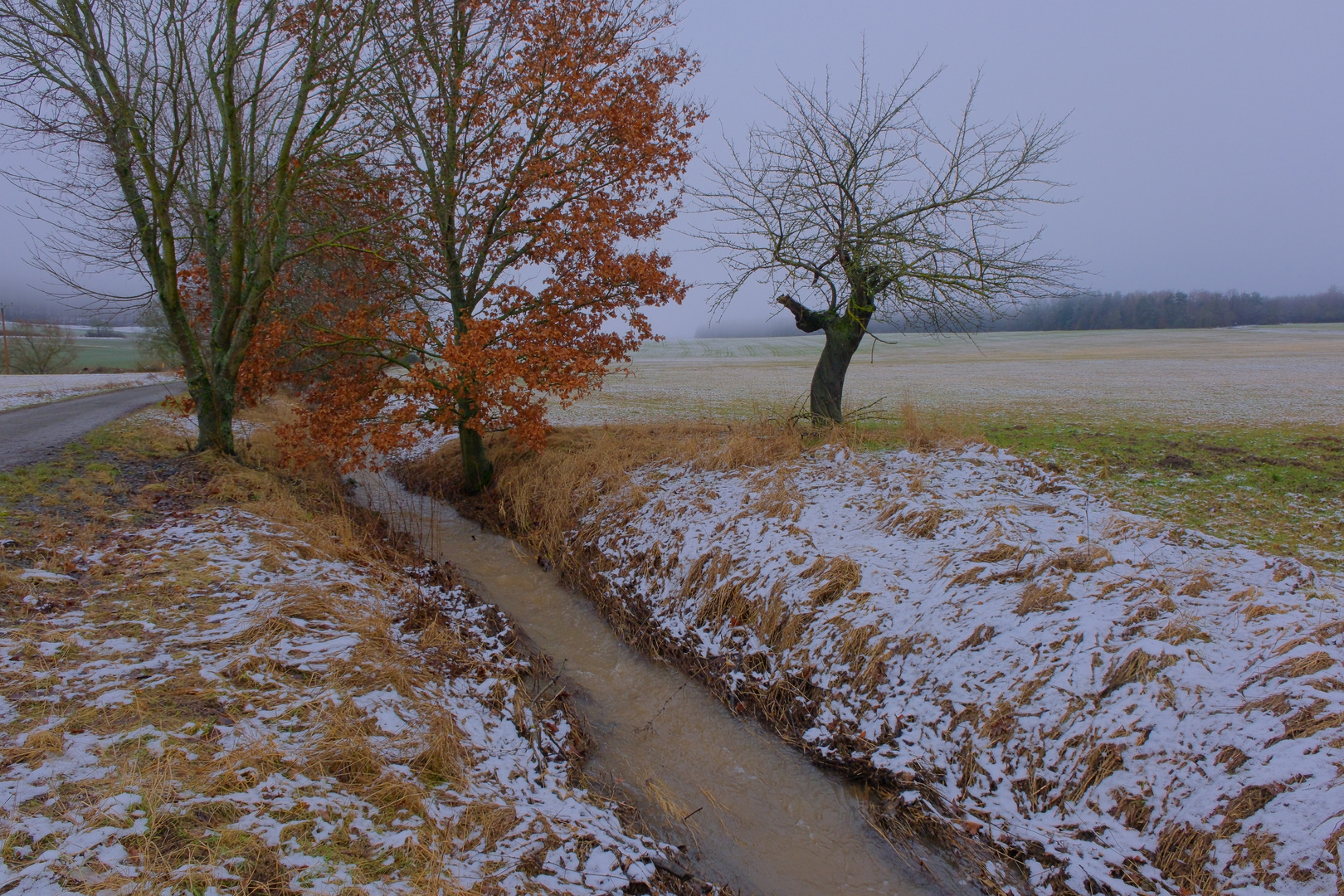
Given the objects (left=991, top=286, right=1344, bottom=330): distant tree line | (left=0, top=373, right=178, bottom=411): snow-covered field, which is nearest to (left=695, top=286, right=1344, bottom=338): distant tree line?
(left=991, top=286, right=1344, bottom=330): distant tree line

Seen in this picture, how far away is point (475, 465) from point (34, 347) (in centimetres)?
5153

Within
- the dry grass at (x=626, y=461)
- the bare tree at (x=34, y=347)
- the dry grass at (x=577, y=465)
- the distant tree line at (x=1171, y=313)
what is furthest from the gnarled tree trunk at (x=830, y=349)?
the distant tree line at (x=1171, y=313)

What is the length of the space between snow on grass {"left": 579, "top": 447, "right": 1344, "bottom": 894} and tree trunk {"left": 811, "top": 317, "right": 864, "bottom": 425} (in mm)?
3768

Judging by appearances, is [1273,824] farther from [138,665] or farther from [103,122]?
[103,122]

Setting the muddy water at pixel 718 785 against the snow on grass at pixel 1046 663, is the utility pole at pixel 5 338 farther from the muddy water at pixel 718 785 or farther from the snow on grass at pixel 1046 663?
the snow on grass at pixel 1046 663

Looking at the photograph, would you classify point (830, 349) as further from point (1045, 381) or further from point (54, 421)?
point (1045, 381)

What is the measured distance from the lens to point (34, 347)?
43156mm

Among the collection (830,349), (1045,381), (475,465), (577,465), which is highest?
(830,349)

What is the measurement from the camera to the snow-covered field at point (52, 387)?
2091 cm

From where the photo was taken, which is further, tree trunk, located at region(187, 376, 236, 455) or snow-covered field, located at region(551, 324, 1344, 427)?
snow-covered field, located at region(551, 324, 1344, 427)

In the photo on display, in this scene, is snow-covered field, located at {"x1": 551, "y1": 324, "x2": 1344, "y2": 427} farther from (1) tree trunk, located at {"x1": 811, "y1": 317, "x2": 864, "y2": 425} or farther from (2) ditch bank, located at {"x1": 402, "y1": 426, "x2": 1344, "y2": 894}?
(2) ditch bank, located at {"x1": 402, "y1": 426, "x2": 1344, "y2": 894}

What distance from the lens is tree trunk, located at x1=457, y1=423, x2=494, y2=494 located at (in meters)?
12.3

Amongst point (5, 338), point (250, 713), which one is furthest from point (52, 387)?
point (250, 713)

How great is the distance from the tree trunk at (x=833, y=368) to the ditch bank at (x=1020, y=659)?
3.05m
